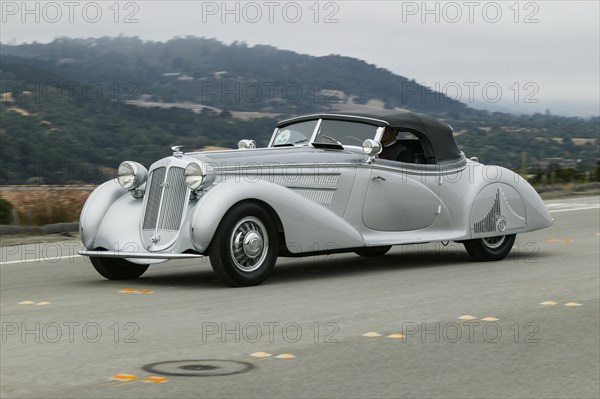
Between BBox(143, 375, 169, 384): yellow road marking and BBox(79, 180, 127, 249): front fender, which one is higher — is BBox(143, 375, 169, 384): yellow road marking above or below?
below

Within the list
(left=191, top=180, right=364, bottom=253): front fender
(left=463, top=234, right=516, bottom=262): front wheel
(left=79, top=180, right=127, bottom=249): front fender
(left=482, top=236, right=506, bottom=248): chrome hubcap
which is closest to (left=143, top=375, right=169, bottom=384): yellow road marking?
(left=191, top=180, right=364, bottom=253): front fender

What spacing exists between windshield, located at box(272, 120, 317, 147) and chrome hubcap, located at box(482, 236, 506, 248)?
249cm

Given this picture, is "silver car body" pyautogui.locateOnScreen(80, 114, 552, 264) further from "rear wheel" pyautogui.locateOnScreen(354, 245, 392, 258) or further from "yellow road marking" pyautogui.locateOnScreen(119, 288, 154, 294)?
"rear wheel" pyautogui.locateOnScreen(354, 245, 392, 258)

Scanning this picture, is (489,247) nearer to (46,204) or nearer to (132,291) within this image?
Answer: (132,291)

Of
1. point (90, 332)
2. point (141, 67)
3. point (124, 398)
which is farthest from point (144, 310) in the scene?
point (141, 67)

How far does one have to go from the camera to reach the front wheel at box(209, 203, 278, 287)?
975 cm

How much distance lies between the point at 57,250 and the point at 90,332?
641cm

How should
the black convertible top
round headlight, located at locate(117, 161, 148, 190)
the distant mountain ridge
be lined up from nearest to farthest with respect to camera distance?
round headlight, located at locate(117, 161, 148, 190), the black convertible top, the distant mountain ridge

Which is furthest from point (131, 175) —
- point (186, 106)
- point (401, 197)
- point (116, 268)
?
point (186, 106)

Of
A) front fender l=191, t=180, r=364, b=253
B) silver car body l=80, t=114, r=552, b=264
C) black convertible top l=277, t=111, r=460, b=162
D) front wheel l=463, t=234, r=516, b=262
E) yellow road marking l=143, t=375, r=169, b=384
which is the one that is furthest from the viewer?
front wheel l=463, t=234, r=516, b=262

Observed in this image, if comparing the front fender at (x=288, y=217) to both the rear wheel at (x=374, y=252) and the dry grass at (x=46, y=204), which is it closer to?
the rear wheel at (x=374, y=252)

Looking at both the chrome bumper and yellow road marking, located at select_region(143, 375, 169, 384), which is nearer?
yellow road marking, located at select_region(143, 375, 169, 384)

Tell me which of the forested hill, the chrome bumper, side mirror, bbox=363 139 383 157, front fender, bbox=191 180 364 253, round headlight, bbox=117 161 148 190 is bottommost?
the chrome bumper

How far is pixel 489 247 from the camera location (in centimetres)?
1242
